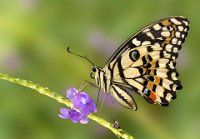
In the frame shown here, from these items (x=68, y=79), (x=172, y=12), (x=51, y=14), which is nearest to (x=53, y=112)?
(x=68, y=79)

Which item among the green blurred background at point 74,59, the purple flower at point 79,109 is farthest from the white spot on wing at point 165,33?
the green blurred background at point 74,59

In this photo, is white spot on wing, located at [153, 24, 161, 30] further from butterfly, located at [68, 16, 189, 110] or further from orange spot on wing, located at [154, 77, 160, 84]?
orange spot on wing, located at [154, 77, 160, 84]

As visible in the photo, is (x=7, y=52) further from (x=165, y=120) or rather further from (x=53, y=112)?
(x=165, y=120)

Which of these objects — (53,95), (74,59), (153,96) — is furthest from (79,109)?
(74,59)

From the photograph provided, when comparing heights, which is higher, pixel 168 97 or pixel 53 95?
pixel 168 97

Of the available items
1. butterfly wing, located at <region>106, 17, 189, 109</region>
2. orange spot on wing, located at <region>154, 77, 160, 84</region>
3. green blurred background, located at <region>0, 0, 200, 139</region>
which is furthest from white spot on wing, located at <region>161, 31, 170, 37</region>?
green blurred background, located at <region>0, 0, 200, 139</region>

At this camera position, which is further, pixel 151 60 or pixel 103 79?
pixel 151 60

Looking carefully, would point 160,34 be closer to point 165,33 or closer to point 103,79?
point 165,33
